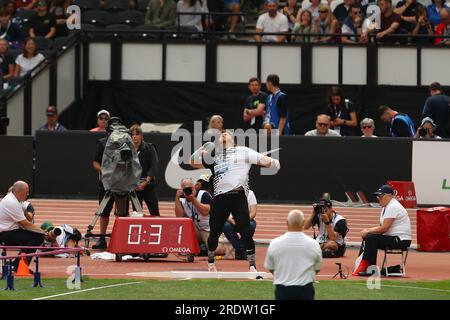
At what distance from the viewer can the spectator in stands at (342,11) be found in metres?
30.1

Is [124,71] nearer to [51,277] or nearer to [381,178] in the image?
[381,178]

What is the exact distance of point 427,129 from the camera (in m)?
26.3

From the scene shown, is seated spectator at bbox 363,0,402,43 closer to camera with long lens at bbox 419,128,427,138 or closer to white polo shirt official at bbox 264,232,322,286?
camera with long lens at bbox 419,128,427,138

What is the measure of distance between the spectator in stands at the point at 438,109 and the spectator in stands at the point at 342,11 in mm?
3591

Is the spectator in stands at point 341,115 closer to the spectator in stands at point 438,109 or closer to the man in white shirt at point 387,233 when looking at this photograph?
the spectator in stands at point 438,109

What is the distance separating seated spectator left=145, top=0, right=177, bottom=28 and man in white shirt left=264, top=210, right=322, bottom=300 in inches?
691

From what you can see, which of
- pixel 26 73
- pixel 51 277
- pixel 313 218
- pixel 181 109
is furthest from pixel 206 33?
pixel 51 277

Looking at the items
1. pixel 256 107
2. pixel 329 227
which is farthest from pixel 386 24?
pixel 329 227

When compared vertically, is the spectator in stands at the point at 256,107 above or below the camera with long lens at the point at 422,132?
above

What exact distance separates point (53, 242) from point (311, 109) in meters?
11.4

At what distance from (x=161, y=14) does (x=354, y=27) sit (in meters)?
4.01

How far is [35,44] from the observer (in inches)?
→ 1151

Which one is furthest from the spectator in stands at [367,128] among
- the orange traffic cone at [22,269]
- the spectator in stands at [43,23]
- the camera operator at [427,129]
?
the orange traffic cone at [22,269]

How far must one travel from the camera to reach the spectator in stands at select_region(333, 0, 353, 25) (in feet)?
98.8
